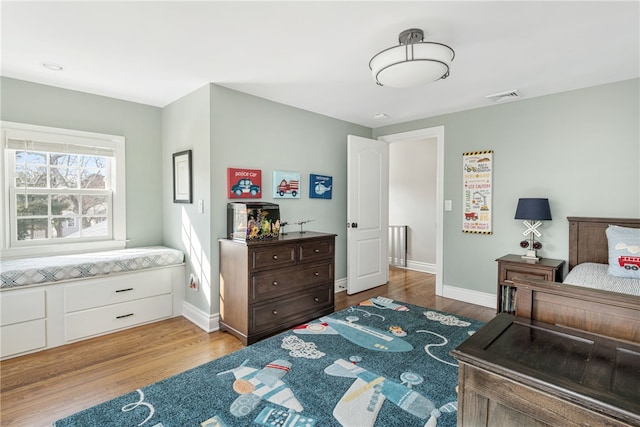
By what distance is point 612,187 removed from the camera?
3.01 metres

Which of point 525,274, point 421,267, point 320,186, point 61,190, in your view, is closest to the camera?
point 525,274

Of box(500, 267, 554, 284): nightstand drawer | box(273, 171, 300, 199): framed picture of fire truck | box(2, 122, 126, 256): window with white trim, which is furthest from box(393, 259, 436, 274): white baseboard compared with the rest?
box(2, 122, 126, 256): window with white trim

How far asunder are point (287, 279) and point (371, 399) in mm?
1366

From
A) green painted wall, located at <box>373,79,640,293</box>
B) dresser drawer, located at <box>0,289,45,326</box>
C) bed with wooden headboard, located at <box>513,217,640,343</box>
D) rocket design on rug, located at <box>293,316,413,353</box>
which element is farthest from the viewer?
green painted wall, located at <box>373,79,640,293</box>

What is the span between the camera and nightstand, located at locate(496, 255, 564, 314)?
120 inches

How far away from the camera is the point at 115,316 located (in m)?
3.07

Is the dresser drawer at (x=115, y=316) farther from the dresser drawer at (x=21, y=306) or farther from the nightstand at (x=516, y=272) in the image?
the nightstand at (x=516, y=272)

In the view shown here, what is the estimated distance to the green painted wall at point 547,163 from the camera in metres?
2.96

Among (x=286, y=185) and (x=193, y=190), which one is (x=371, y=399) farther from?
(x=193, y=190)

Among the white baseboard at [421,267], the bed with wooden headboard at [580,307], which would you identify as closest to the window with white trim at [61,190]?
the bed with wooden headboard at [580,307]

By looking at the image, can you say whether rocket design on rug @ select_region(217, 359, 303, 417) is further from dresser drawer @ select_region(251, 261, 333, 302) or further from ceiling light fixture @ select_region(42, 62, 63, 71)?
ceiling light fixture @ select_region(42, 62, 63, 71)

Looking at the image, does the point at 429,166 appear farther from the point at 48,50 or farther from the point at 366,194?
the point at 48,50

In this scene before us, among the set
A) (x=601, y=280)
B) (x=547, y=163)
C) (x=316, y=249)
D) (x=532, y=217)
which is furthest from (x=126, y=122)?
(x=601, y=280)

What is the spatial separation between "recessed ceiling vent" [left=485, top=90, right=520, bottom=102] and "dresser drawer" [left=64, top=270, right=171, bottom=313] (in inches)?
156
